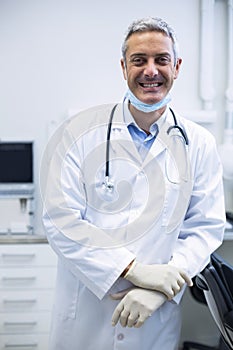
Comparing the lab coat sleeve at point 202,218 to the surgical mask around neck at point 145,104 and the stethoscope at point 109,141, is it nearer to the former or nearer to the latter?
the stethoscope at point 109,141

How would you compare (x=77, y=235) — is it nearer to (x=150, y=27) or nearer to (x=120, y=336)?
(x=120, y=336)

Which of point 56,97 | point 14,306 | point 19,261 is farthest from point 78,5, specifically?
point 14,306

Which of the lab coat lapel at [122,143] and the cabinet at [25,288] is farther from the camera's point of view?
the cabinet at [25,288]

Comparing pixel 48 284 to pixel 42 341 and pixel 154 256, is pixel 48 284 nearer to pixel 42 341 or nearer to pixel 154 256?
pixel 42 341

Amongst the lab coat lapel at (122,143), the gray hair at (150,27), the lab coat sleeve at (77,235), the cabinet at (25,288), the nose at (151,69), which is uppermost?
the gray hair at (150,27)

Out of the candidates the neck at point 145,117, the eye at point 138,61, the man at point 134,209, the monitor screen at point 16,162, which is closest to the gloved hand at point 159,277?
the man at point 134,209

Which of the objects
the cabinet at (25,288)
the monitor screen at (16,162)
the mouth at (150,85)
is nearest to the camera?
the mouth at (150,85)

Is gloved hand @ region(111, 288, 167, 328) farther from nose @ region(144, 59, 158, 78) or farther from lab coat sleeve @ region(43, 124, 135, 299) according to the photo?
nose @ region(144, 59, 158, 78)

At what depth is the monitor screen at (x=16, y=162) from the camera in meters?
2.41

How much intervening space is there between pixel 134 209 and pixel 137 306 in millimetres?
278

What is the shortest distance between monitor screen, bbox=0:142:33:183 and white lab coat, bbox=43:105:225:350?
112 centimetres

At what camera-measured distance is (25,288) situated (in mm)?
2240

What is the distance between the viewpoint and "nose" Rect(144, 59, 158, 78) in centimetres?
123

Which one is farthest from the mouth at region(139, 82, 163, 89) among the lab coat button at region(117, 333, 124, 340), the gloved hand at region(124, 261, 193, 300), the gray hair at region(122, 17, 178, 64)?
the lab coat button at region(117, 333, 124, 340)
